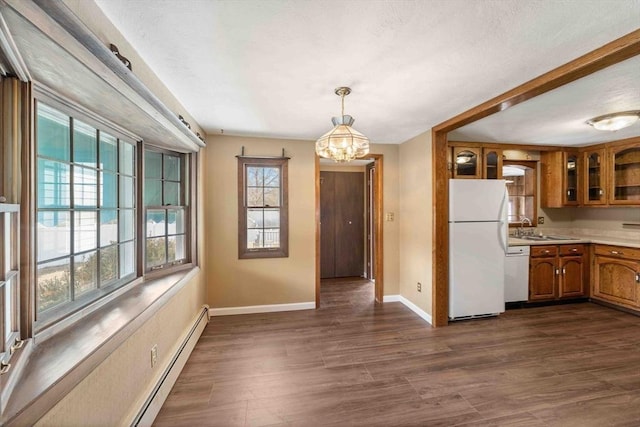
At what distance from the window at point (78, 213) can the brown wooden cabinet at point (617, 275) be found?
18.6ft

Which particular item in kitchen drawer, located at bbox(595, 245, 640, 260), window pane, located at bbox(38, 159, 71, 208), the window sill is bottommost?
the window sill

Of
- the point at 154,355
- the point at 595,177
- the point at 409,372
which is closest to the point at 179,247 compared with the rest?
the point at 154,355

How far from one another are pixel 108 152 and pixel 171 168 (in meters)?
0.88

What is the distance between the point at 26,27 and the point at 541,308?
5.31m

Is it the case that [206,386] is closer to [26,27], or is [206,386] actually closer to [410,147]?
[26,27]

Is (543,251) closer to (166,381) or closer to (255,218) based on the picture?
(255,218)

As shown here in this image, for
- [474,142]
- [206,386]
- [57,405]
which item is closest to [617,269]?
[474,142]

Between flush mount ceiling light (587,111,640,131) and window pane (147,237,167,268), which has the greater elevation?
flush mount ceiling light (587,111,640,131)

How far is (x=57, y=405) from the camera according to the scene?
39.7 inches

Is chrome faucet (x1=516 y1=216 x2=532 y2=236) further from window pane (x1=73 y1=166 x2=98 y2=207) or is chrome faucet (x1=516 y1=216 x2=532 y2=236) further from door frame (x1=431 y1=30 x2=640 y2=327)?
window pane (x1=73 y1=166 x2=98 y2=207)

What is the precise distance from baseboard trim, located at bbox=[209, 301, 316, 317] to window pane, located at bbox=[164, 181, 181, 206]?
1532 mm

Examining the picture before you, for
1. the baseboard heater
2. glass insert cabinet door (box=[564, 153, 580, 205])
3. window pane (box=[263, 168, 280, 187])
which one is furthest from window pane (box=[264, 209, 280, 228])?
glass insert cabinet door (box=[564, 153, 580, 205])

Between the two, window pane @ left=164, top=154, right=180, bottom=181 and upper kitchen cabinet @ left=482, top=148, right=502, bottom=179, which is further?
upper kitchen cabinet @ left=482, top=148, right=502, bottom=179

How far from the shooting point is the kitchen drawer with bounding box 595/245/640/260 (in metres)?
3.39
